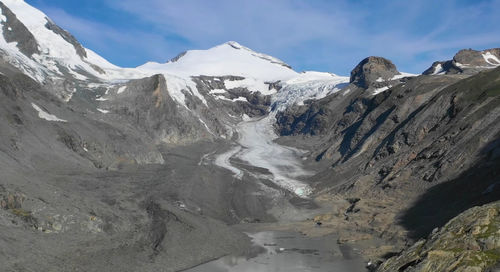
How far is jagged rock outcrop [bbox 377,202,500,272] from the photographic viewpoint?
16641 mm

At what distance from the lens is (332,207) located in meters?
55.1

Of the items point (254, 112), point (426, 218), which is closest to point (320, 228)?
point (426, 218)

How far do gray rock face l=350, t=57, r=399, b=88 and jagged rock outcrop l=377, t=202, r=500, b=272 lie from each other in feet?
357

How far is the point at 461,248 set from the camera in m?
18.2

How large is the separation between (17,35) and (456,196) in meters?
100

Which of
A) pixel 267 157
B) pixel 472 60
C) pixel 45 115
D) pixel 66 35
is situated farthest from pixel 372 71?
pixel 45 115

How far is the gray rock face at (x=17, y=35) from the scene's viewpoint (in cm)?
10731

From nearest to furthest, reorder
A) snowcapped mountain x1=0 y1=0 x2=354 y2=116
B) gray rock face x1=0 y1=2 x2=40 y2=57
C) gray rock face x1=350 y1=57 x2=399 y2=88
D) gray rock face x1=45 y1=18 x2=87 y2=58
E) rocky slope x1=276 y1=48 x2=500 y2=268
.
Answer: rocky slope x1=276 y1=48 x2=500 y2=268 → snowcapped mountain x1=0 y1=0 x2=354 y2=116 → gray rock face x1=0 y1=2 x2=40 y2=57 → gray rock face x1=350 y1=57 x2=399 y2=88 → gray rock face x1=45 y1=18 x2=87 y2=58

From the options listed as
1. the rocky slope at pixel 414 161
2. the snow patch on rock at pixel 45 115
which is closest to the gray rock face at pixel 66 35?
the snow patch on rock at pixel 45 115

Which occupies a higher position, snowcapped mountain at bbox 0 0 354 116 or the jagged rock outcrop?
snowcapped mountain at bbox 0 0 354 116

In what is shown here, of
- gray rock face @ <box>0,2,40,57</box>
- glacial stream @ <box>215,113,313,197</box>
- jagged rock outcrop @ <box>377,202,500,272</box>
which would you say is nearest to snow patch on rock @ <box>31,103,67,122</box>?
glacial stream @ <box>215,113,313,197</box>

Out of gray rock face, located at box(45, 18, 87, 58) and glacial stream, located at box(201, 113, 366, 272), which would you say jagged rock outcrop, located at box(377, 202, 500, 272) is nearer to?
glacial stream, located at box(201, 113, 366, 272)

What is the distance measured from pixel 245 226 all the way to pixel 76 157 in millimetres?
21012

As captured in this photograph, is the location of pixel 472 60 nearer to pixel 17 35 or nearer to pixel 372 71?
pixel 372 71
